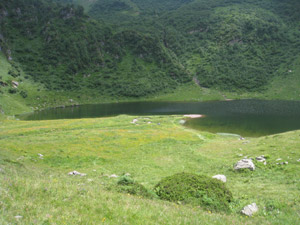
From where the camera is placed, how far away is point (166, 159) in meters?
29.2

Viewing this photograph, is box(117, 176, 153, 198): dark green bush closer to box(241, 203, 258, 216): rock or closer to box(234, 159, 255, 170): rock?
box(241, 203, 258, 216): rock

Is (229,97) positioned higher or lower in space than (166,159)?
lower

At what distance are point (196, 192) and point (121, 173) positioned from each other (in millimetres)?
12902

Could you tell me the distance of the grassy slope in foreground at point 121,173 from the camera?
7367mm

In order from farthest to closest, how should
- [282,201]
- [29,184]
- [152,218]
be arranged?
[282,201]
[29,184]
[152,218]

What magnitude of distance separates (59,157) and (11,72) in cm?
16165

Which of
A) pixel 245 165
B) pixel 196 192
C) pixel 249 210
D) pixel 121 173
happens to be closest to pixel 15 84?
pixel 121 173

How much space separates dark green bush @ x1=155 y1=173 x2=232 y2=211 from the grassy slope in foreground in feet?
3.20

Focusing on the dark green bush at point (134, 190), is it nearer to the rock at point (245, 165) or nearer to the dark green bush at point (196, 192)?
the dark green bush at point (196, 192)

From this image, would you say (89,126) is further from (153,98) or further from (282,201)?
(153,98)

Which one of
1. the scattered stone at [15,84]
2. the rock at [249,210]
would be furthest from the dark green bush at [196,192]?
the scattered stone at [15,84]

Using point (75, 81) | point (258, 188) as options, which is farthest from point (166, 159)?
point (75, 81)

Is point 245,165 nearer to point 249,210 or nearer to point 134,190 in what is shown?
point 249,210

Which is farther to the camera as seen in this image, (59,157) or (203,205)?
(59,157)
